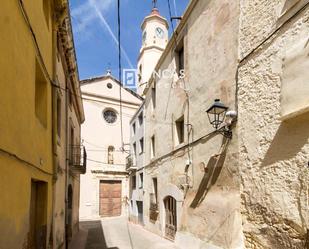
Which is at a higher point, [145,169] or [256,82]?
[256,82]

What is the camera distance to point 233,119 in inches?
263

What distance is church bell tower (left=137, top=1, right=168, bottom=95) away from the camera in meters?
31.5

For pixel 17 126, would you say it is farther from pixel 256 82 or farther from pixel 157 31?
pixel 157 31

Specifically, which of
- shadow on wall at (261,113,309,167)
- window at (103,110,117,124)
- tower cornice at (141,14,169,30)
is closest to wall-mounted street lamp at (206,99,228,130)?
shadow on wall at (261,113,309,167)

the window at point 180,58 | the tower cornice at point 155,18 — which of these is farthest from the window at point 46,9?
the tower cornice at point 155,18

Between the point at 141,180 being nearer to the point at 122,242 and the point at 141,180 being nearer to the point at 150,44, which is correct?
the point at 122,242

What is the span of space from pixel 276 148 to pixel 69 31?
6660 millimetres

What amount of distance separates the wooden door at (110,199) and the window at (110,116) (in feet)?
17.9

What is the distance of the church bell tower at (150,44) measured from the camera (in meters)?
31.5

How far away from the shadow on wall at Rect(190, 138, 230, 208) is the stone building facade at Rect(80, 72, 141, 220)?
16734mm

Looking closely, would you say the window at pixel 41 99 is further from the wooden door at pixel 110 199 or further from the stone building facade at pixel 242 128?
the wooden door at pixel 110 199

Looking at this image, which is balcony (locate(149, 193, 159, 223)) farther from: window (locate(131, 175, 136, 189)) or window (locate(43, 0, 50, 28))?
window (locate(43, 0, 50, 28))

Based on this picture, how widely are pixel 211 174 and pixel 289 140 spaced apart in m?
3.13

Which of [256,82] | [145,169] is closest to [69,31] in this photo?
[256,82]
